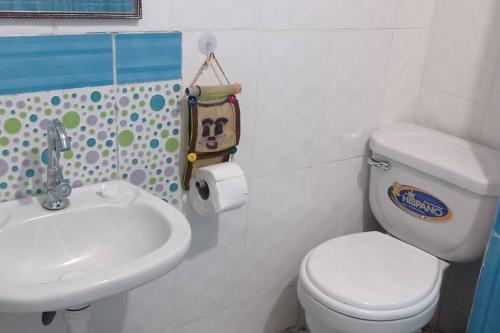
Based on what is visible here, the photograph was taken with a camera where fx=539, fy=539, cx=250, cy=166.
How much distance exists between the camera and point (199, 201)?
1499 millimetres

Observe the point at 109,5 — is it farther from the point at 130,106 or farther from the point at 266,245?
the point at 266,245

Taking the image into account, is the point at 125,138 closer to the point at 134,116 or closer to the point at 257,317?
the point at 134,116

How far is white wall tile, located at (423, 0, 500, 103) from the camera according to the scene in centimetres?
173

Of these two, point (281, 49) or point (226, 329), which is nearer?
point (281, 49)

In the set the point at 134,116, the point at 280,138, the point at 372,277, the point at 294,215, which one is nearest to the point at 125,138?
the point at 134,116

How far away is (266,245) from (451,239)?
592 mm

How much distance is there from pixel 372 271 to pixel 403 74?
72 cm

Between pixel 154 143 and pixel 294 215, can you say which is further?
pixel 294 215

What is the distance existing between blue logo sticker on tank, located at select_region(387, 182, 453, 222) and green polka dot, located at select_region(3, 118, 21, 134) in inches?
46.6

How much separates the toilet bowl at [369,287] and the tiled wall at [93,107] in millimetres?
530

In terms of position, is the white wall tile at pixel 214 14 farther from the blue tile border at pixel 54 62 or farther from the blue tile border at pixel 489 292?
the blue tile border at pixel 489 292

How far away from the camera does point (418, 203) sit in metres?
1.76

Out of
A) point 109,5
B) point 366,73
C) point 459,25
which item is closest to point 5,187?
point 109,5

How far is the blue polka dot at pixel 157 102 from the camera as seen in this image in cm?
139
